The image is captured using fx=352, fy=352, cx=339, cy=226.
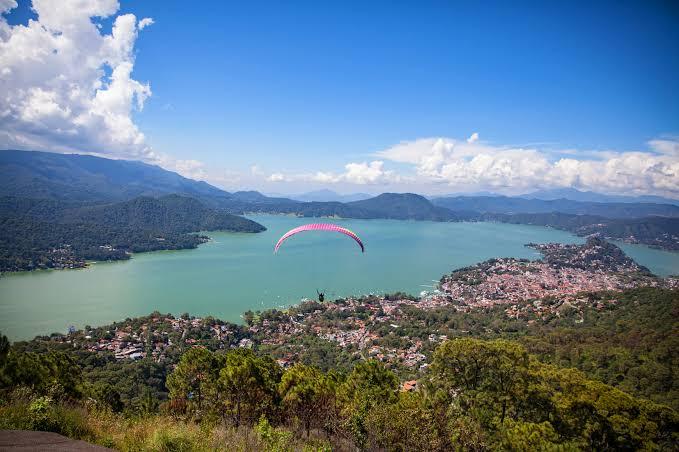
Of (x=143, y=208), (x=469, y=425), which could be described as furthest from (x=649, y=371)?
(x=143, y=208)

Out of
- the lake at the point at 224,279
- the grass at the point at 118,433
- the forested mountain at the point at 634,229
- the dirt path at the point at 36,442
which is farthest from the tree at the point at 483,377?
the forested mountain at the point at 634,229

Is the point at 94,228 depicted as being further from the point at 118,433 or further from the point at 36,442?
the point at 36,442

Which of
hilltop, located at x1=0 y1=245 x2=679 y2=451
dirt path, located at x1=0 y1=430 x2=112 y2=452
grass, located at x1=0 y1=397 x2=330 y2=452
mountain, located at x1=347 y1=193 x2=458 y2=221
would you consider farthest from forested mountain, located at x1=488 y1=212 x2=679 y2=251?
dirt path, located at x1=0 y1=430 x2=112 y2=452

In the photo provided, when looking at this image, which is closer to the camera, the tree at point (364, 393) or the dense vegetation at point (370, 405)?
the dense vegetation at point (370, 405)

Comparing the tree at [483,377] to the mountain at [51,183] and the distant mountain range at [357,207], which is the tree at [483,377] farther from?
the mountain at [51,183]

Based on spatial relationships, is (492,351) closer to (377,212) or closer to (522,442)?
(522,442)

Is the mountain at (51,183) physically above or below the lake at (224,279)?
above

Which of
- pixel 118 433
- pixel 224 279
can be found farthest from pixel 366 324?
pixel 118 433
